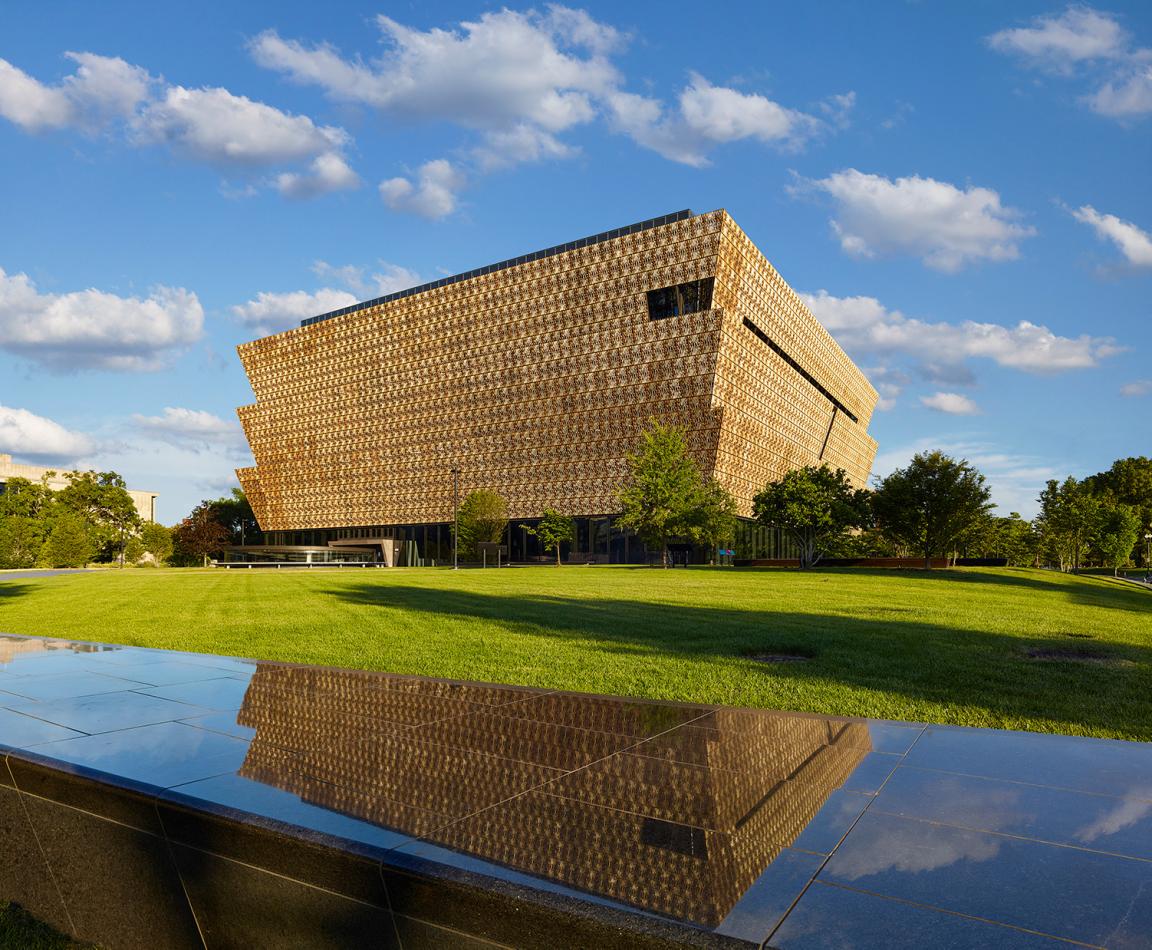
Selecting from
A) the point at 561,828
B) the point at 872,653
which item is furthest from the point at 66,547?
the point at 561,828

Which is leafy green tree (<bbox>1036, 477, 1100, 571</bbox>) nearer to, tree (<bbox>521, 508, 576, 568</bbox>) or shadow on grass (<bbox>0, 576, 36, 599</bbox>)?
tree (<bbox>521, 508, 576, 568</bbox>)

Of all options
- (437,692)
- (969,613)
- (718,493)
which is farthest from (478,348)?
(437,692)

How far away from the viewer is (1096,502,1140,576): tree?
8794cm

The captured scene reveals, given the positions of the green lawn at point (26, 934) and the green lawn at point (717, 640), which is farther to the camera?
the green lawn at point (717, 640)

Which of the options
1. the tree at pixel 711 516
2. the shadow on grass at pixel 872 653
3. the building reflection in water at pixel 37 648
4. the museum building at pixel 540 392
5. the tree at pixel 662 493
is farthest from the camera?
the museum building at pixel 540 392

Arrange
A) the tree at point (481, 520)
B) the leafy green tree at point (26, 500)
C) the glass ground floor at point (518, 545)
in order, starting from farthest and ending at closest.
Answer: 1. the leafy green tree at point (26, 500)
2. the tree at point (481, 520)
3. the glass ground floor at point (518, 545)

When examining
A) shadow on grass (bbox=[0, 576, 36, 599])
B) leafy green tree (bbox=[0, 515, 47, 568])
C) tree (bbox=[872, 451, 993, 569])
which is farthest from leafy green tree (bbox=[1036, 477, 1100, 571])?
leafy green tree (bbox=[0, 515, 47, 568])

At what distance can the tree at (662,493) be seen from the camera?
56.9 meters

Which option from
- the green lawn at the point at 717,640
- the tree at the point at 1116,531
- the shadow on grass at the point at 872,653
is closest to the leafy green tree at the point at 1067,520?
the tree at the point at 1116,531

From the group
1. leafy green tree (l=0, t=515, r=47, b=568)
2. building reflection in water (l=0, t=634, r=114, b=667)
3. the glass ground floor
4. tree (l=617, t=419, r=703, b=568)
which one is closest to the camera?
building reflection in water (l=0, t=634, r=114, b=667)

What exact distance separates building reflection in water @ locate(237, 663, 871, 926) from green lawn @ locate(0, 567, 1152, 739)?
6.99 ft

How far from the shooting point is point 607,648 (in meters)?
12.0

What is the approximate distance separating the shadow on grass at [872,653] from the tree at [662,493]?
36.9 meters

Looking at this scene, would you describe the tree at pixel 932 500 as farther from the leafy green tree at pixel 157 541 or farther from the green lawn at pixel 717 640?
the leafy green tree at pixel 157 541
